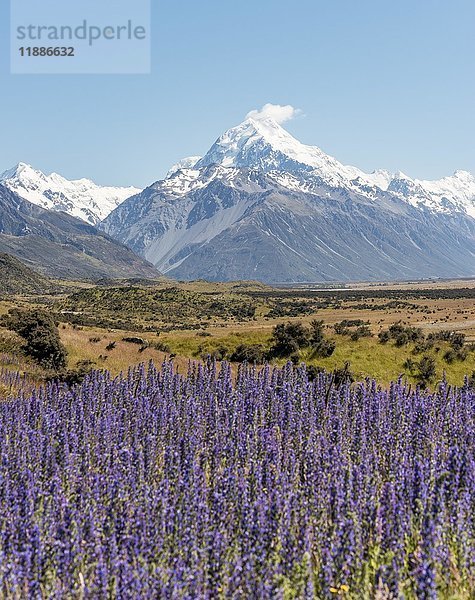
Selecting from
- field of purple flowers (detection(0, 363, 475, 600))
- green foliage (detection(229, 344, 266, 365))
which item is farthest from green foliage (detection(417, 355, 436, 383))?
field of purple flowers (detection(0, 363, 475, 600))

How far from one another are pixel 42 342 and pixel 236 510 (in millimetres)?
28522

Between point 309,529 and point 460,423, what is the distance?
789 cm

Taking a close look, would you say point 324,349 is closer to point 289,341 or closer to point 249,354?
point 289,341

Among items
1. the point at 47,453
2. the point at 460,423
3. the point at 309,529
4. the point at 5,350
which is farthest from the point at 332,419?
the point at 5,350

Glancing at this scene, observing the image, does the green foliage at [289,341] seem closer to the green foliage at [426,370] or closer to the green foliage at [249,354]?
the green foliage at [249,354]

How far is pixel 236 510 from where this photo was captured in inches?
381

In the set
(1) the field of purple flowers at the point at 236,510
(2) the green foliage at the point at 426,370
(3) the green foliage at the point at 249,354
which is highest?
(1) the field of purple flowers at the point at 236,510

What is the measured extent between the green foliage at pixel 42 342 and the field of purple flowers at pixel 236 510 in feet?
64.6

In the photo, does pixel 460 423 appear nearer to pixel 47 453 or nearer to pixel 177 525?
pixel 177 525

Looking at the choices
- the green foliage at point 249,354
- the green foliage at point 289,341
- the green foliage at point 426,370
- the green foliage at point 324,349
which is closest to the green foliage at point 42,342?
the green foliage at point 249,354

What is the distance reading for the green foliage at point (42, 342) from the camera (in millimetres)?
34875

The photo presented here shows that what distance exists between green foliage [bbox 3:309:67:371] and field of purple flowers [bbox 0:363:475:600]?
19687 mm

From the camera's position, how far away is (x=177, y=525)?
29.2 feet

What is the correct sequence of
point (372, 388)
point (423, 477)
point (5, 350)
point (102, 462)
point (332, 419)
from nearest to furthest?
1. point (423, 477)
2. point (102, 462)
3. point (332, 419)
4. point (372, 388)
5. point (5, 350)
